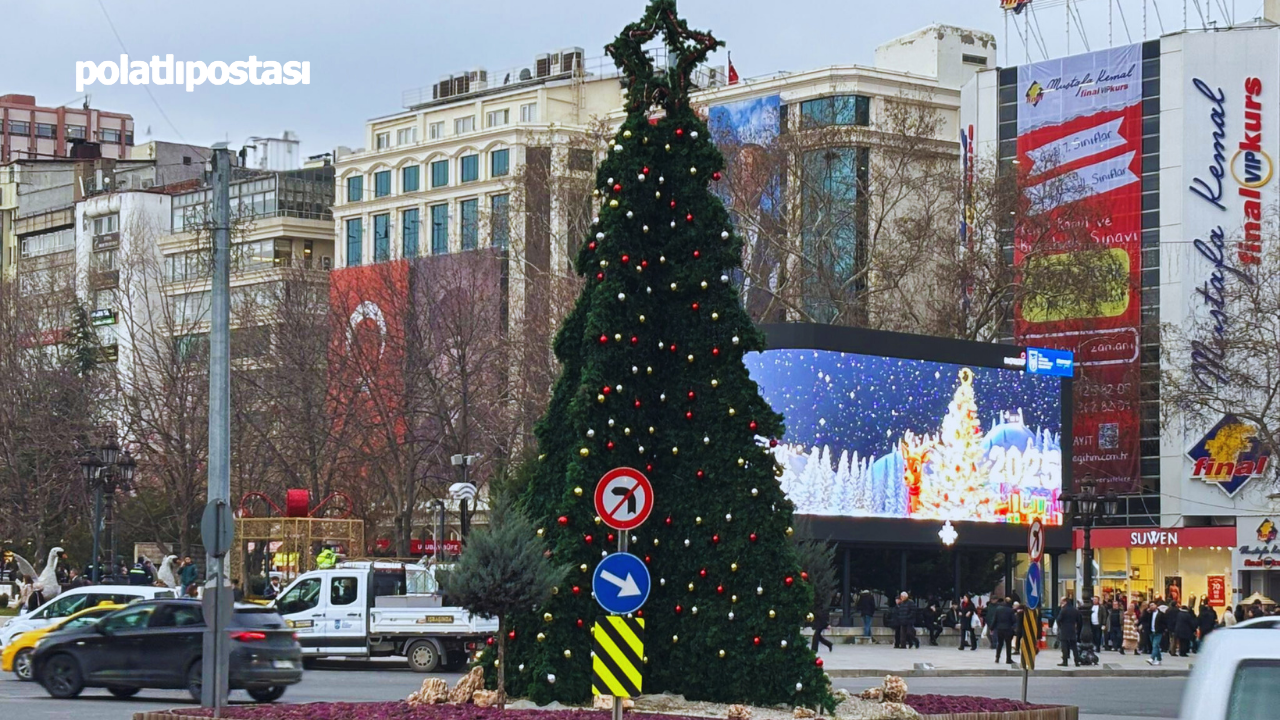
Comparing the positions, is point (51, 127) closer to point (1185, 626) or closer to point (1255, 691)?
point (1185, 626)

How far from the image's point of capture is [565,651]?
62.9 feet

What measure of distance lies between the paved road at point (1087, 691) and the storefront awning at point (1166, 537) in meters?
35.2

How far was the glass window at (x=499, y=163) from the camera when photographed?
314ft

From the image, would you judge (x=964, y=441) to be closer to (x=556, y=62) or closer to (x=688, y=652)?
(x=688, y=652)

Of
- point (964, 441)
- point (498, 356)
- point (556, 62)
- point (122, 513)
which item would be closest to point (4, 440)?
point (122, 513)

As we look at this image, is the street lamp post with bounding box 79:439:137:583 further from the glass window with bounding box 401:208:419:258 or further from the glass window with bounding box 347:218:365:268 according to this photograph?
the glass window with bounding box 347:218:365:268

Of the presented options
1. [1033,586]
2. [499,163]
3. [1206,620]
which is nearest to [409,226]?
[499,163]

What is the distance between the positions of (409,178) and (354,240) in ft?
15.3

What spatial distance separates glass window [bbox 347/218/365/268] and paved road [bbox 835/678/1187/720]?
70233 mm

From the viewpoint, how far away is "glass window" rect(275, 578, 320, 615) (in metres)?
34.7

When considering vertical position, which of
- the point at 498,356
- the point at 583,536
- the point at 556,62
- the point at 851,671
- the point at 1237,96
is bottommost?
the point at 851,671

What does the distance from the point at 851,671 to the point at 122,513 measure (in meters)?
38.1

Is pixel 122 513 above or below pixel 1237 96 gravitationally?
below

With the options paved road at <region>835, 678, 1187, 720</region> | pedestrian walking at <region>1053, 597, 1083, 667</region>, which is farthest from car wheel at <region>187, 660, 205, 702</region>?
pedestrian walking at <region>1053, 597, 1083, 667</region>
